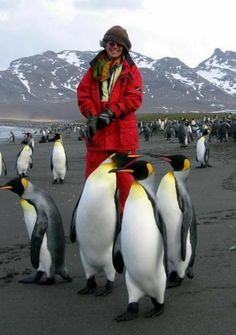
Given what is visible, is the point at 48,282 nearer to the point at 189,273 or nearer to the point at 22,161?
the point at 189,273

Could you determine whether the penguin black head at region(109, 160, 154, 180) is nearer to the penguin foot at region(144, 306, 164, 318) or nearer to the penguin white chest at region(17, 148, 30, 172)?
the penguin foot at region(144, 306, 164, 318)

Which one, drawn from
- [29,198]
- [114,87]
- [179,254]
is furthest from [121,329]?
[114,87]

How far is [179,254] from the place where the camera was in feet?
13.6

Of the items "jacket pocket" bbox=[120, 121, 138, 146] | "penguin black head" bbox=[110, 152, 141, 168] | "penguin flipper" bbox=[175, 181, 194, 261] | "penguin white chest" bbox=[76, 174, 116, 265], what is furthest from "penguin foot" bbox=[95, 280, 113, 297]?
"jacket pocket" bbox=[120, 121, 138, 146]

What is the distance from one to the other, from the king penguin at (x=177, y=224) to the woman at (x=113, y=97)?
0.39m

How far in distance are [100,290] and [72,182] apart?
7827mm

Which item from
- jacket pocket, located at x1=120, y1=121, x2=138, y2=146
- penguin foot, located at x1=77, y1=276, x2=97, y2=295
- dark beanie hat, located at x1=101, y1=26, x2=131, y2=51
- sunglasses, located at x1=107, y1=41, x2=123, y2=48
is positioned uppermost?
dark beanie hat, located at x1=101, y1=26, x2=131, y2=51

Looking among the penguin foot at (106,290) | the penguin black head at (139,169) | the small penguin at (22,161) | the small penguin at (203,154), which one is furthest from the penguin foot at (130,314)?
the small penguin at (203,154)

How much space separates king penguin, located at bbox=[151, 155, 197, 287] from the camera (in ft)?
13.6

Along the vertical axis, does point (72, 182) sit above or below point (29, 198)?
below

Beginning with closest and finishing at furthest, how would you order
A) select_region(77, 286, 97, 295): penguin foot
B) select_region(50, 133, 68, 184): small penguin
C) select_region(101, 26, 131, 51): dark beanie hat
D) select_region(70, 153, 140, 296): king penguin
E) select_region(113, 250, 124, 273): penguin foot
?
select_region(113, 250, 124, 273): penguin foot, select_region(70, 153, 140, 296): king penguin, select_region(77, 286, 97, 295): penguin foot, select_region(101, 26, 131, 51): dark beanie hat, select_region(50, 133, 68, 184): small penguin

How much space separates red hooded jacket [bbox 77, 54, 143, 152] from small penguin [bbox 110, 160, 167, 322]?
0.80 metres

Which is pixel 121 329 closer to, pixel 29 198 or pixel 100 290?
pixel 100 290

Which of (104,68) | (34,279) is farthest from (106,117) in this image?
(34,279)
